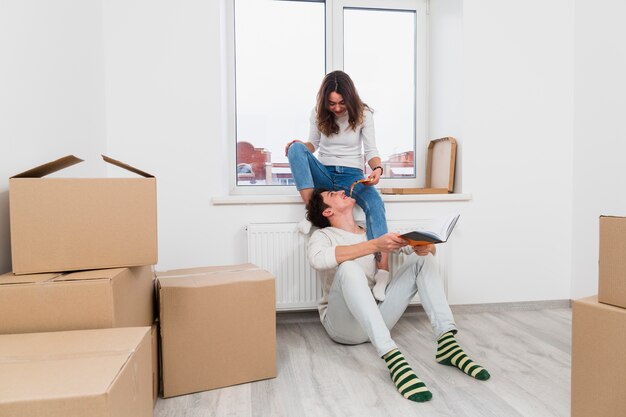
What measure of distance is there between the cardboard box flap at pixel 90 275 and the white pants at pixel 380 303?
0.86 meters

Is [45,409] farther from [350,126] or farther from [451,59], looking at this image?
[451,59]

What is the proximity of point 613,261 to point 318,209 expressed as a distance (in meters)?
1.20

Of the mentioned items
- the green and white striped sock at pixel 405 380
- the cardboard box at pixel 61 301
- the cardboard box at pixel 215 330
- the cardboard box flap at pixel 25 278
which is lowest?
the green and white striped sock at pixel 405 380

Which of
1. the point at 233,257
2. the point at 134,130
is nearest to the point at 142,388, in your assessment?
the point at 233,257

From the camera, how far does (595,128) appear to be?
2.32 metres

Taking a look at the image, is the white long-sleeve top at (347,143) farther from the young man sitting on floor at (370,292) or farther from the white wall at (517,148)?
the white wall at (517,148)

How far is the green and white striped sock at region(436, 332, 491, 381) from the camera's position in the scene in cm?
157

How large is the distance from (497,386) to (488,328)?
679mm

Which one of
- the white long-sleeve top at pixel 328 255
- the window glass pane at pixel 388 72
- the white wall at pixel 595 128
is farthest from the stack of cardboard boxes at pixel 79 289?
the white wall at pixel 595 128

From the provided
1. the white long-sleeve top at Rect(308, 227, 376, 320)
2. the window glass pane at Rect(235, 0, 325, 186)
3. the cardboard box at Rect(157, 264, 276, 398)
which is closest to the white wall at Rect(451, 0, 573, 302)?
the white long-sleeve top at Rect(308, 227, 376, 320)

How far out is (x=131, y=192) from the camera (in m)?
1.14

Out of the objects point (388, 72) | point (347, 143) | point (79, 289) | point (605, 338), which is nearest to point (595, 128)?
point (388, 72)

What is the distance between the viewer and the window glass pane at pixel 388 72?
8.57 ft

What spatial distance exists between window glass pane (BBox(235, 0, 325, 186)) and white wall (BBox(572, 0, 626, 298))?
142 centimetres
